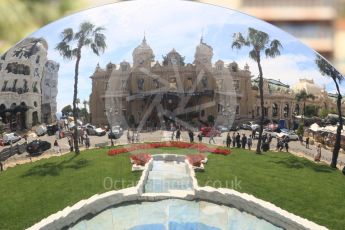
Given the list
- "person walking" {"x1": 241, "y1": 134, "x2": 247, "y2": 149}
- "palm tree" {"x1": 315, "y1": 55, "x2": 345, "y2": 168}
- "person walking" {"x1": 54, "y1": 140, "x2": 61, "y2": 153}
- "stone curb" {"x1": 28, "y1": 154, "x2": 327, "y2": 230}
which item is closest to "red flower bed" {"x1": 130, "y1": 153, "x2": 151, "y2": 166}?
"stone curb" {"x1": 28, "y1": 154, "x2": 327, "y2": 230}

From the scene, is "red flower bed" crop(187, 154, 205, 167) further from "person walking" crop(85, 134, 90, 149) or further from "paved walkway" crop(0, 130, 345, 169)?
"person walking" crop(85, 134, 90, 149)

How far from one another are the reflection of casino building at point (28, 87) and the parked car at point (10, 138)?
→ 0.06 meters

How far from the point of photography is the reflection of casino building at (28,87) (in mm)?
3361

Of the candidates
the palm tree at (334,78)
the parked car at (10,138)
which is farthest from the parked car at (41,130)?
the palm tree at (334,78)

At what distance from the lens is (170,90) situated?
3170 mm

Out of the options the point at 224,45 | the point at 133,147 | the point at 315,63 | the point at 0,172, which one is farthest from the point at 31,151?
the point at 315,63

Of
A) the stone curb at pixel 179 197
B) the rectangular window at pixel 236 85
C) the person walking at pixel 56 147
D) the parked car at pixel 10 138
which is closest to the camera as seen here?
the stone curb at pixel 179 197

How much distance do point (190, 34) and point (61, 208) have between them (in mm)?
1413

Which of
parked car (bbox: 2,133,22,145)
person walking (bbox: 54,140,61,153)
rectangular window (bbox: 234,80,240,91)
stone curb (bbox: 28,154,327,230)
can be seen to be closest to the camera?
stone curb (bbox: 28,154,327,230)

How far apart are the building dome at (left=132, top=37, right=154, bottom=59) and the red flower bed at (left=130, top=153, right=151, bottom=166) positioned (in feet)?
2.10

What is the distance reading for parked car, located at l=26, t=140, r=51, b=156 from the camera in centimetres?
338

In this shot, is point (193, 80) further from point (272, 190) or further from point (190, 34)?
point (272, 190)

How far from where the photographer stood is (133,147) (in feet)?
10.6

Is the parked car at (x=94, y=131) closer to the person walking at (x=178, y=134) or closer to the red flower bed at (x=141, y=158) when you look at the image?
the red flower bed at (x=141, y=158)
